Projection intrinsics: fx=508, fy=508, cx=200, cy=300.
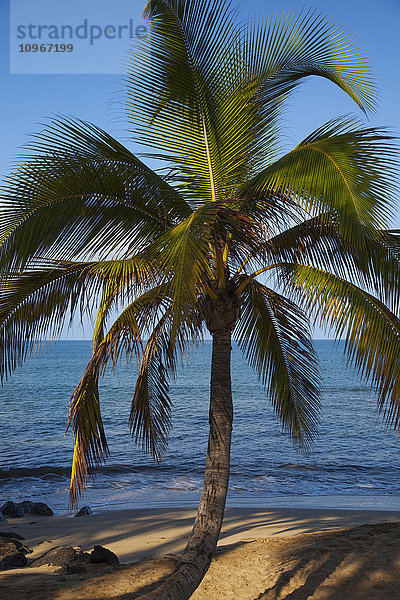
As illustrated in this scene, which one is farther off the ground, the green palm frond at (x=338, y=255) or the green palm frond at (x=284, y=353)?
the green palm frond at (x=338, y=255)

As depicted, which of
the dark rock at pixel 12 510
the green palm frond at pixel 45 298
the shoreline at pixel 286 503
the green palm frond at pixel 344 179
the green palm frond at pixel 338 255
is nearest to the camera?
the green palm frond at pixel 344 179

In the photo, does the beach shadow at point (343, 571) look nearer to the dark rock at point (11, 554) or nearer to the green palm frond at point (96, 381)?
the green palm frond at point (96, 381)

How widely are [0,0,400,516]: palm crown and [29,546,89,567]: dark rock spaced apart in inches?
73.0

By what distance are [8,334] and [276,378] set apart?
3.68 metres

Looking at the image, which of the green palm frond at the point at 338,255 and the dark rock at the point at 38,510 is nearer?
the green palm frond at the point at 338,255

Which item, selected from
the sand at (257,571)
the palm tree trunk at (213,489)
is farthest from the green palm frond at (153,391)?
the sand at (257,571)

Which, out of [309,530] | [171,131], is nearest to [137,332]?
[171,131]

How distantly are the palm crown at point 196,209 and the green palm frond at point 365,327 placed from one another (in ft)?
0.04

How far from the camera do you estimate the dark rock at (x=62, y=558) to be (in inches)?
273

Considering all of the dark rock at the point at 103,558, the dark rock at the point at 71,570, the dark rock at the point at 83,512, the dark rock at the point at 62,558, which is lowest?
the dark rock at the point at 83,512

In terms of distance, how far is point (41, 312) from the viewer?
5.38 m

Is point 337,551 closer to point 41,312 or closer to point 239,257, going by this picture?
point 239,257

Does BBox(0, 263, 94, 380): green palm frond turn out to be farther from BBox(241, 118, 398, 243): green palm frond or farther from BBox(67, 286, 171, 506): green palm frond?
BBox(241, 118, 398, 243): green palm frond

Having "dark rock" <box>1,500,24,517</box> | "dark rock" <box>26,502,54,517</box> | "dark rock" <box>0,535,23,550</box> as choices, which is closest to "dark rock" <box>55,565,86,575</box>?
"dark rock" <box>0,535,23,550</box>
